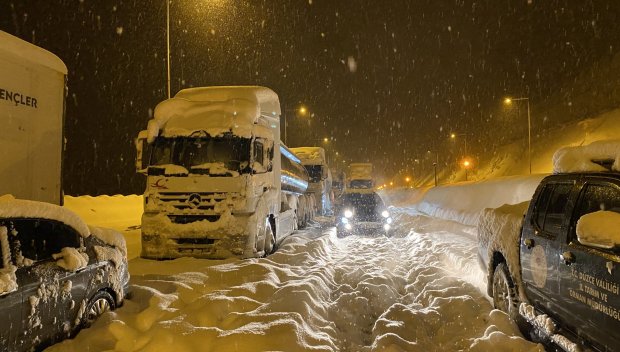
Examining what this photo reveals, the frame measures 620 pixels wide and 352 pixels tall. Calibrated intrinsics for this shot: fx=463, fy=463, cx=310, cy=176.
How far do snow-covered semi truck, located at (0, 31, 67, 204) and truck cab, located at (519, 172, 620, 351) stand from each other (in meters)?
8.45

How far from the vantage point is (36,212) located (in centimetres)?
453

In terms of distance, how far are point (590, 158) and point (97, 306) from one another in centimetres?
548

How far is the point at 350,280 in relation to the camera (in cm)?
888

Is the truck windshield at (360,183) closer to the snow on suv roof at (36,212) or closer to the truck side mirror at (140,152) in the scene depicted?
the truck side mirror at (140,152)

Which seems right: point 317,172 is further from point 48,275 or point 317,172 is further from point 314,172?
point 48,275

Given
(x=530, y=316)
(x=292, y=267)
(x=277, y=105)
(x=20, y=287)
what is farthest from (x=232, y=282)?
(x=277, y=105)

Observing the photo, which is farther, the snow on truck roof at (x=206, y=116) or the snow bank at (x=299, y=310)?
the snow on truck roof at (x=206, y=116)

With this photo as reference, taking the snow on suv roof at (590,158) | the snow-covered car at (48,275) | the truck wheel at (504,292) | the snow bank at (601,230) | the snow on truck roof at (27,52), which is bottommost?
the truck wheel at (504,292)

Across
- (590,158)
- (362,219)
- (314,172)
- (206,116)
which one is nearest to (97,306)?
(590,158)

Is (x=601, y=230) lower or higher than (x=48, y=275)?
higher

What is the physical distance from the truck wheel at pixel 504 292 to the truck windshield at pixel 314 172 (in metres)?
21.8

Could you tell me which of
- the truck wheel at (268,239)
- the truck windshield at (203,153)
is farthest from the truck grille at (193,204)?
the truck wheel at (268,239)

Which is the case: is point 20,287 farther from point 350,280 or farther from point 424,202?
point 424,202

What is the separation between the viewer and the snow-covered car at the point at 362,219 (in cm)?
1772
